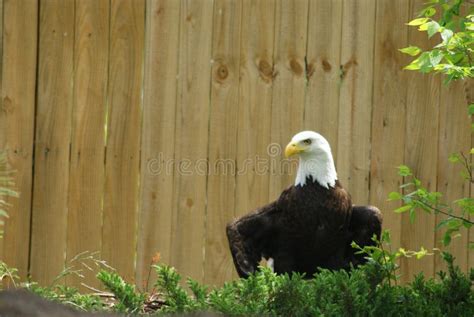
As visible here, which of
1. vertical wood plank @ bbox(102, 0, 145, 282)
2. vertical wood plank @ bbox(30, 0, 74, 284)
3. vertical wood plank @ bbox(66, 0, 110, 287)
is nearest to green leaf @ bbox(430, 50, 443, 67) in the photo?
vertical wood plank @ bbox(102, 0, 145, 282)

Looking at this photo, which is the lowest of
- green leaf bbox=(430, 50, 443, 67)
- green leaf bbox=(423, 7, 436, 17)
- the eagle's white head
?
the eagle's white head

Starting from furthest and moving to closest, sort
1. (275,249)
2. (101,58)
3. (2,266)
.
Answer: (101,58) < (275,249) < (2,266)

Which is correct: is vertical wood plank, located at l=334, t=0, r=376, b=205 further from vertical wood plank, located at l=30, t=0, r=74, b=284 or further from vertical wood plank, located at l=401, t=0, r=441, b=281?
vertical wood plank, located at l=30, t=0, r=74, b=284

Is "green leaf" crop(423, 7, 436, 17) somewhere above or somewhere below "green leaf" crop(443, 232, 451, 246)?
above

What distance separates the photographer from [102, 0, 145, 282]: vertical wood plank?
538 centimetres

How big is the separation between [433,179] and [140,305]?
273cm

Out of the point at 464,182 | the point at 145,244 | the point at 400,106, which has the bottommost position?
the point at 145,244

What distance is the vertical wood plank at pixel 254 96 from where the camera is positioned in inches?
213

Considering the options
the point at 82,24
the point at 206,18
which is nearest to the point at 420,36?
the point at 206,18

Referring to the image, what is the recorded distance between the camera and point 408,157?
5535 millimetres

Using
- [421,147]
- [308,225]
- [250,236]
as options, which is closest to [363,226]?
[308,225]

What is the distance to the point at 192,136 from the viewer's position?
5.42 metres

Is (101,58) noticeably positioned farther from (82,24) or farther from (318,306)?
(318,306)

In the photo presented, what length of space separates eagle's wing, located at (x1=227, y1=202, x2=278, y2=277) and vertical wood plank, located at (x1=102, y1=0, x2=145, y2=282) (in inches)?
33.9
